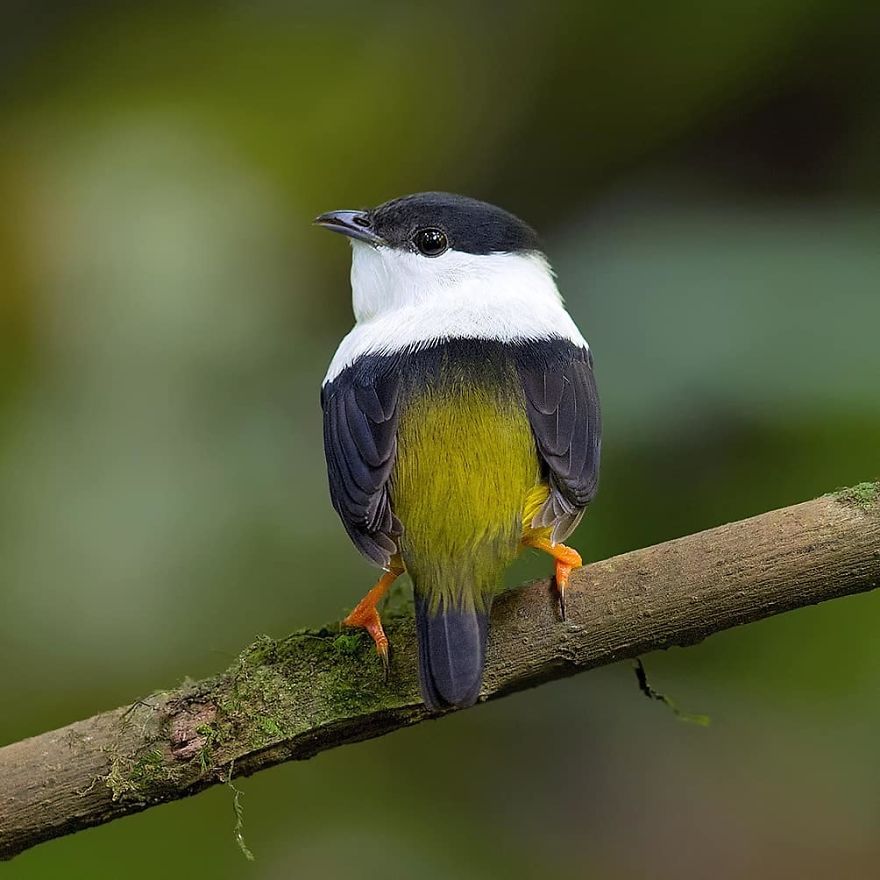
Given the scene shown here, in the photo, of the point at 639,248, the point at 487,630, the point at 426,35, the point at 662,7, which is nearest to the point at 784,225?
the point at 639,248

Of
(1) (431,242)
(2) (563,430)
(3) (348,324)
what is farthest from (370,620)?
(3) (348,324)

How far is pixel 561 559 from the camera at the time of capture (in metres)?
2.41

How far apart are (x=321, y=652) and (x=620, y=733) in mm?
1524

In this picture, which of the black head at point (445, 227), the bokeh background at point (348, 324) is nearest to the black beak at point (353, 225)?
the black head at point (445, 227)

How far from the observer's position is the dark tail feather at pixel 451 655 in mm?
2104

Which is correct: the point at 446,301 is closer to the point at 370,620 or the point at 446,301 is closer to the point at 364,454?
the point at 364,454

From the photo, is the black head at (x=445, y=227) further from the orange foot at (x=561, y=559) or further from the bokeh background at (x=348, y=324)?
the orange foot at (x=561, y=559)

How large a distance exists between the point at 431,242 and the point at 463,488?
33.4 inches

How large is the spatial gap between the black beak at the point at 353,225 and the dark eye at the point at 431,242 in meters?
0.10

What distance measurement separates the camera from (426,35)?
4.64 meters

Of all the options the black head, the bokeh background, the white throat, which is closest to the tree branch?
the white throat

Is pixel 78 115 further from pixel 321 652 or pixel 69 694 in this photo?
pixel 321 652

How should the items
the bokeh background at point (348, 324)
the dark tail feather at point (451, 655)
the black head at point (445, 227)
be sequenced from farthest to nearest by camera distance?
the bokeh background at point (348, 324), the black head at point (445, 227), the dark tail feather at point (451, 655)

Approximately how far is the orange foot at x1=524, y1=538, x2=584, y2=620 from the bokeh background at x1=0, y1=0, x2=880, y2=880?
2.99ft
